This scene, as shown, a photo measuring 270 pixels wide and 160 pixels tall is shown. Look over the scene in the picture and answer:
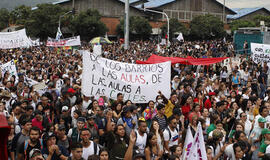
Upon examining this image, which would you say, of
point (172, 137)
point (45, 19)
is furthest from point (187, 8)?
point (172, 137)

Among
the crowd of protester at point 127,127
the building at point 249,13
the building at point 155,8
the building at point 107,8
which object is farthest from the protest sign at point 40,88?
the building at point 249,13

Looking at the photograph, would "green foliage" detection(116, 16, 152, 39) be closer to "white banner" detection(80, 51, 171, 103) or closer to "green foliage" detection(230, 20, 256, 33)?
"green foliage" detection(230, 20, 256, 33)

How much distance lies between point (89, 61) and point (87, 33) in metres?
42.9

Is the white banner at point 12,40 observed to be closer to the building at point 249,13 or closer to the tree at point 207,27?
the tree at point 207,27

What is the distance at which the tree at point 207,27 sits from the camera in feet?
176

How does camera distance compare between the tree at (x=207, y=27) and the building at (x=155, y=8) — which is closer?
the tree at (x=207, y=27)

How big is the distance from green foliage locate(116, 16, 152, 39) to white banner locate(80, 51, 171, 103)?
1706 inches

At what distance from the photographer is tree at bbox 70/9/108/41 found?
4834cm

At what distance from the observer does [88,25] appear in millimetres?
48438

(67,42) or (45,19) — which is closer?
(67,42)

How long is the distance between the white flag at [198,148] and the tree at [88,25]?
44291mm

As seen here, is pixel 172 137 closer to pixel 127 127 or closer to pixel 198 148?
pixel 127 127

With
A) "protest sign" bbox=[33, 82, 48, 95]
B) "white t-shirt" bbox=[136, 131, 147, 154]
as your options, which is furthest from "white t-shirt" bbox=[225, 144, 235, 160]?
"protest sign" bbox=[33, 82, 48, 95]

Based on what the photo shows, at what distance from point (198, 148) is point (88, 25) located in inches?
1758
